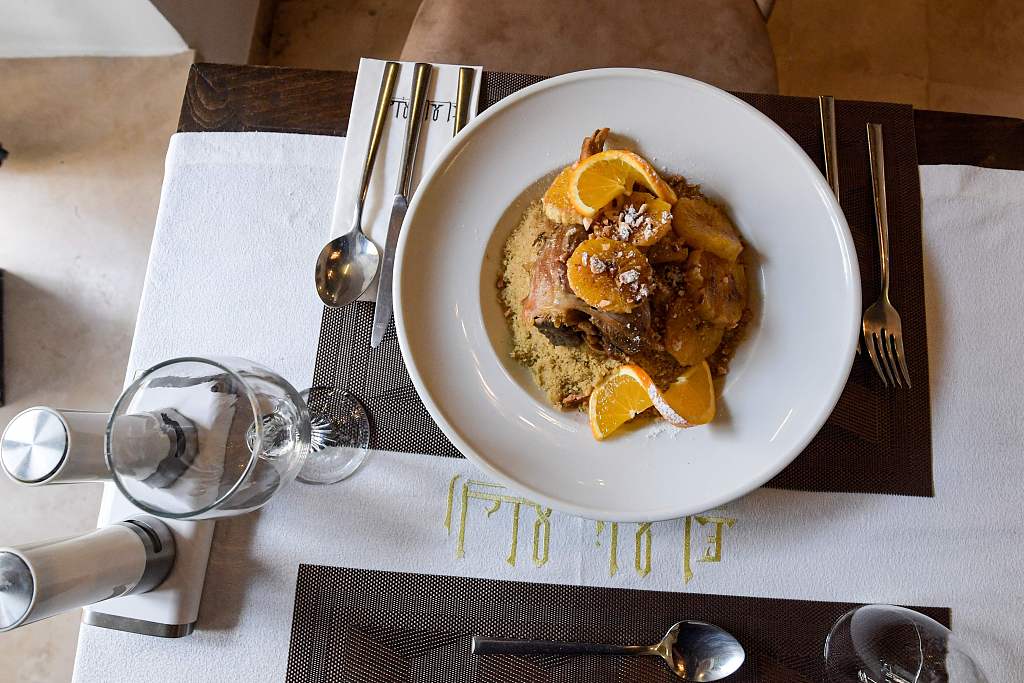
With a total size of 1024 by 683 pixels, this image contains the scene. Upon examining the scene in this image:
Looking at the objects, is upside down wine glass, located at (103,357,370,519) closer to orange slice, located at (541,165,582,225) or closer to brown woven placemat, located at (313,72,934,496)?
brown woven placemat, located at (313,72,934,496)

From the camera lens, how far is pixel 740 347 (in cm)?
87

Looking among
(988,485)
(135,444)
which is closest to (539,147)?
(135,444)

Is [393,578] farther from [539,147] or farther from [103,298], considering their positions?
[103,298]

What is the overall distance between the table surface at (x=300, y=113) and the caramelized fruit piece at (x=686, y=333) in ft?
1.50

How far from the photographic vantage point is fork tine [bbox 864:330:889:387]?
0.91 m

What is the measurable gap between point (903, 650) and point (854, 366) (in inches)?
13.9

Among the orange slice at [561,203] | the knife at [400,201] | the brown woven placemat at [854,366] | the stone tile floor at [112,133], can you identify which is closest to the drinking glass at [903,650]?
the brown woven placemat at [854,366]

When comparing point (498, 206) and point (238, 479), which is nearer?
point (238, 479)

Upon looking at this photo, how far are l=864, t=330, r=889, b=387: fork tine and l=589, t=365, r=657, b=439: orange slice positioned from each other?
1.09ft

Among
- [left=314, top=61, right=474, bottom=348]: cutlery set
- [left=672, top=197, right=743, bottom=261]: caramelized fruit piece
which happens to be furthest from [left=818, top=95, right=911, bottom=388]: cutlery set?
[left=314, top=61, right=474, bottom=348]: cutlery set

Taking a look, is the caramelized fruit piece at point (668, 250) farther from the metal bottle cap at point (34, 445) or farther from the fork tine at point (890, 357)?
the metal bottle cap at point (34, 445)

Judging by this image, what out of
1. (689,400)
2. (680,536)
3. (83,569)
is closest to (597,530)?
(680,536)

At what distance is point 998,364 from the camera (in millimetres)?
933

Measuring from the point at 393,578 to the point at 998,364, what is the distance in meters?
0.87
